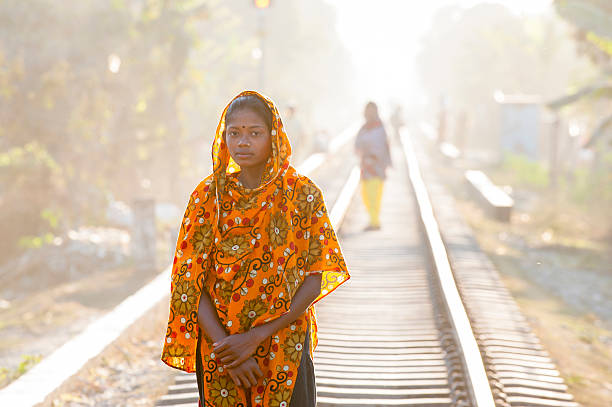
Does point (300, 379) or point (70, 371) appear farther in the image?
point (70, 371)

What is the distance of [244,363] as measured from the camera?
→ 2574 mm

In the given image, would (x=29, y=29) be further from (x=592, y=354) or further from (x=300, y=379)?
(x=300, y=379)

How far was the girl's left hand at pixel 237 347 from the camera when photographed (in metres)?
2.55

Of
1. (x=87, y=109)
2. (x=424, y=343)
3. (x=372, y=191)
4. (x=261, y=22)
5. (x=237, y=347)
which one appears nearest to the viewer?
(x=237, y=347)

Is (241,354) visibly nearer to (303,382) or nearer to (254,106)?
(303,382)

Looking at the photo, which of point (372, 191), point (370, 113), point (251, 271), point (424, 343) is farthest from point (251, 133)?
point (372, 191)

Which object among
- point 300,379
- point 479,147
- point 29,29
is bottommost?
point 479,147

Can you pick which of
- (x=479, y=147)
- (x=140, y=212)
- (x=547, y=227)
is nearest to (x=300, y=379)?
(x=140, y=212)

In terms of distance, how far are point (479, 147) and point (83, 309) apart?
42445 millimetres

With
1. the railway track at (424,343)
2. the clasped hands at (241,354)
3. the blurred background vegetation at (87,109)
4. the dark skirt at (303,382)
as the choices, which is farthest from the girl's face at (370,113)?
the blurred background vegetation at (87,109)

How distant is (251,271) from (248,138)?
1.59ft

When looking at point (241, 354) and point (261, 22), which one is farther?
point (261, 22)

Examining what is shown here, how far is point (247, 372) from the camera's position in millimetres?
2572

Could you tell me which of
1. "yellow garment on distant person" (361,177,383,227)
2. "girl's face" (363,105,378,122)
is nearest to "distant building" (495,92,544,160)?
"yellow garment on distant person" (361,177,383,227)
